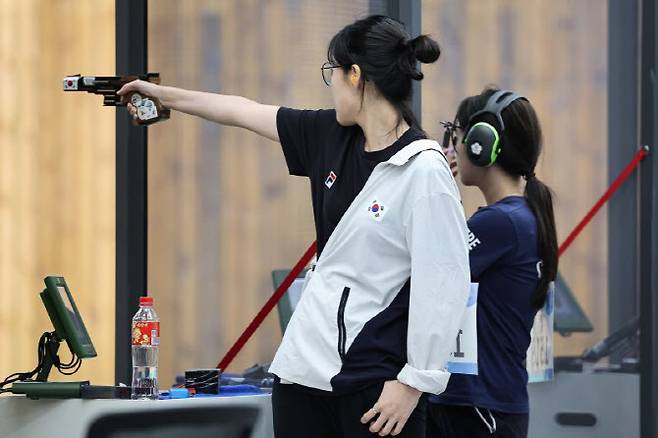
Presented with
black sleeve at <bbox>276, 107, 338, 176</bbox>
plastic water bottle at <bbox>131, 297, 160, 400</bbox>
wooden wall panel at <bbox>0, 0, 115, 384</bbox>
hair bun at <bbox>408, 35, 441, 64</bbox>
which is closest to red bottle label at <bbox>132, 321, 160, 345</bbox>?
plastic water bottle at <bbox>131, 297, 160, 400</bbox>

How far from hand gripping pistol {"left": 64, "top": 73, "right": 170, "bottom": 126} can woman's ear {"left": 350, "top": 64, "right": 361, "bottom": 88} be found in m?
0.60

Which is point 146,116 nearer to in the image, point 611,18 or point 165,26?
point 165,26

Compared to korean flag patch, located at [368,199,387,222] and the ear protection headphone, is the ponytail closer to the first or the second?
the ear protection headphone

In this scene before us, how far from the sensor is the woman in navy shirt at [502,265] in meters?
2.62

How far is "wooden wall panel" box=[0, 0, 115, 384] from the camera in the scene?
405cm

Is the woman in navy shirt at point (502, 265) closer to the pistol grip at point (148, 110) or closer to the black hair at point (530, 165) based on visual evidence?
the black hair at point (530, 165)

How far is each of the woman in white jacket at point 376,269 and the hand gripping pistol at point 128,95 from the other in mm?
558

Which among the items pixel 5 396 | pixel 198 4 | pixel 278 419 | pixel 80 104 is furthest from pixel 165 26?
pixel 278 419

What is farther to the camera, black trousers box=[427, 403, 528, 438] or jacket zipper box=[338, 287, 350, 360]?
black trousers box=[427, 403, 528, 438]

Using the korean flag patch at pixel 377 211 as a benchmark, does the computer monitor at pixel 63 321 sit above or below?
below

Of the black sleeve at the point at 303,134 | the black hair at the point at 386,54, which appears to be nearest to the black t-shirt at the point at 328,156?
the black sleeve at the point at 303,134

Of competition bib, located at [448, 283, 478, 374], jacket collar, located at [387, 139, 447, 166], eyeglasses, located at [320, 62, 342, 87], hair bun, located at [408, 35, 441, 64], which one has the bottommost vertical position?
competition bib, located at [448, 283, 478, 374]

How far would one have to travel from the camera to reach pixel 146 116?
2.78 metres

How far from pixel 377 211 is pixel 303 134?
329mm
